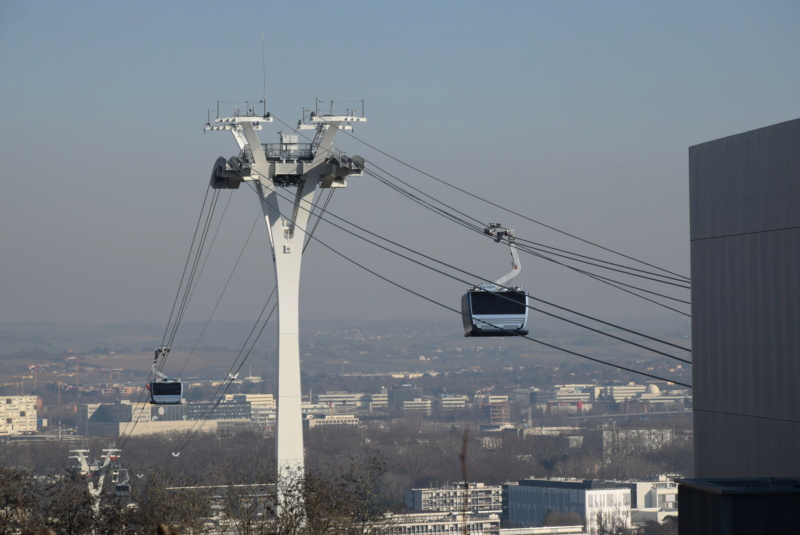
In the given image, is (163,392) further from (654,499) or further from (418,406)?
(418,406)

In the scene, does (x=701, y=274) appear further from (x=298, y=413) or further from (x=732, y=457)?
(x=298, y=413)

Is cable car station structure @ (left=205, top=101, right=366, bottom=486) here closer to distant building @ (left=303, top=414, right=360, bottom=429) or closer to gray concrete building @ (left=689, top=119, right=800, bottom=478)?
gray concrete building @ (left=689, top=119, right=800, bottom=478)

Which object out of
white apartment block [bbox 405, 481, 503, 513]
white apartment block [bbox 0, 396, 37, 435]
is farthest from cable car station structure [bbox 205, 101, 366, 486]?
white apartment block [bbox 0, 396, 37, 435]

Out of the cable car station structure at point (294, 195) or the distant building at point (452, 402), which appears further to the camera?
the distant building at point (452, 402)

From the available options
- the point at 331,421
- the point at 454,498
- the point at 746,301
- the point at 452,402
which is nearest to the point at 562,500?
the point at 454,498

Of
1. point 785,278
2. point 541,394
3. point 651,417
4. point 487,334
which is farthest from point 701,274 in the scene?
point 541,394

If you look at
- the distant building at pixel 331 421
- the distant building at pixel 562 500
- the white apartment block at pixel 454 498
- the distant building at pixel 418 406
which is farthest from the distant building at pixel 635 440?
the distant building at pixel 418 406

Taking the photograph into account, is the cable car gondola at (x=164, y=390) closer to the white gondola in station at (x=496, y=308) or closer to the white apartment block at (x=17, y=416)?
the white gondola in station at (x=496, y=308)

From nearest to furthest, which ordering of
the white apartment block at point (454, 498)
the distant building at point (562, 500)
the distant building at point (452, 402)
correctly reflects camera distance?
1. the white apartment block at point (454, 498)
2. the distant building at point (562, 500)
3. the distant building at point (452, 402)
